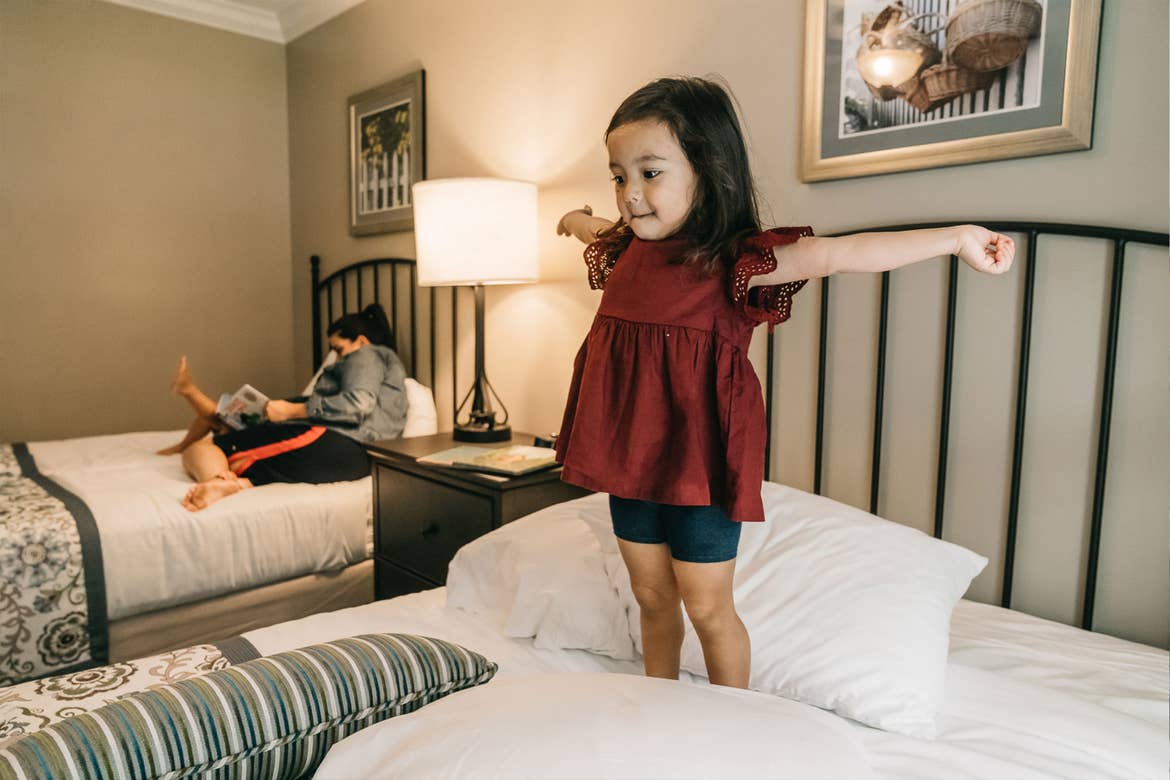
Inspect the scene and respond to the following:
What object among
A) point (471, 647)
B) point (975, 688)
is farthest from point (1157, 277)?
point (471, 647)

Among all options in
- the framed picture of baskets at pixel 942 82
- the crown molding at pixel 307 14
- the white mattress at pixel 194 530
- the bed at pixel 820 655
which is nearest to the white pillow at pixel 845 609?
the bed at pixel 820 655

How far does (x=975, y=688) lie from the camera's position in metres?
1.03

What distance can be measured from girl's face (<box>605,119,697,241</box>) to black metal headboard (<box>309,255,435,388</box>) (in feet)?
5.74

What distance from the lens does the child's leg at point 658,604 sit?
43.3 inches

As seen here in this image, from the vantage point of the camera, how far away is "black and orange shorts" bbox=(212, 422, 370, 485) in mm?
2199

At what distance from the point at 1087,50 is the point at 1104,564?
84cm

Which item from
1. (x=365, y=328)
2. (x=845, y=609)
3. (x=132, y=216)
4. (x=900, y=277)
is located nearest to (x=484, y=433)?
(x=365, y=328)

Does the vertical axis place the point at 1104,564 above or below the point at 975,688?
above

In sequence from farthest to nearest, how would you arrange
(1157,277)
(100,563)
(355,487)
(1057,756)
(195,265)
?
(195,265) → (355,487) → (100,563) → (1157,277) → (1057,756)

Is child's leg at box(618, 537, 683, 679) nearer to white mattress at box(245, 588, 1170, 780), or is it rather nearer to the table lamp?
white mattress at box(245, 588, 1170, 780)

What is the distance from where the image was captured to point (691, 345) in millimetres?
1027

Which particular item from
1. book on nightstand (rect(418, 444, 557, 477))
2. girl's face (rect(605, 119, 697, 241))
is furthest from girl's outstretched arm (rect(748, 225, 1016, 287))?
book on nightstand (rect(418, 444, 557, 477))

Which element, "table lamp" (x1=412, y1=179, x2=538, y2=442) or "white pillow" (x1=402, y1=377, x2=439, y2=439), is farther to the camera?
"white pillow" (x1=402, y1=377, x2=439, y2=439)

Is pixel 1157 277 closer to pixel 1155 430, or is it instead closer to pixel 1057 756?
pixel 1155 430
